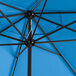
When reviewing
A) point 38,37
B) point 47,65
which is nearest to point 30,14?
point 38,37

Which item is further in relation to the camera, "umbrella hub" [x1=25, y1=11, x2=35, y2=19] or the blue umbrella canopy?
"umbrella hub" [x1=25, y1=11, x2=35, y2=19]

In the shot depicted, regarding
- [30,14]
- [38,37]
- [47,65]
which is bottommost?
[47,65]

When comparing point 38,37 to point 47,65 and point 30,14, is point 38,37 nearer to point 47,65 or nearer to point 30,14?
point 30,14

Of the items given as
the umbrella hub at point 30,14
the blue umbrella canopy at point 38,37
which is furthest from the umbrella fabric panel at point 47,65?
the umbrella hub at point 30,14

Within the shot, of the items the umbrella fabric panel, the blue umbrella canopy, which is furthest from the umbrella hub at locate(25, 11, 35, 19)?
the umbrella fabric panel

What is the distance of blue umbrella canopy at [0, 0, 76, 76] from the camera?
330 cm

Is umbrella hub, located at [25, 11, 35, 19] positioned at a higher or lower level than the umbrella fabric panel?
higher

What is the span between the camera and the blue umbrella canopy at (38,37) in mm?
3303

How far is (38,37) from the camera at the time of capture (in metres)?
3.95

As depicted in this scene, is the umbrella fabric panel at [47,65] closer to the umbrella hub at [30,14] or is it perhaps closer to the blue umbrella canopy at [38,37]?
the blue umbrella canopy at [38,37]

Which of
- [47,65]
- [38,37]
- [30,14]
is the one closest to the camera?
[30,14]

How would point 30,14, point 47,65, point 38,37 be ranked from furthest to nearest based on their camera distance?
point 47,65 → point 38,37 → point 30,14

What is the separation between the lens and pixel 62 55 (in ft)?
13.3

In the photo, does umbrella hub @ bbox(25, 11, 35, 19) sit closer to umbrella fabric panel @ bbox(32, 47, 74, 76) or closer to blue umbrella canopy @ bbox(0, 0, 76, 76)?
blue umbrella canopy @ bbox(0, 0, 76, 76)
